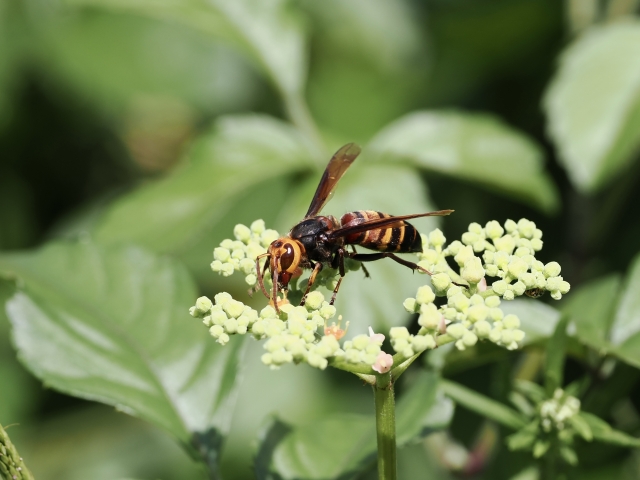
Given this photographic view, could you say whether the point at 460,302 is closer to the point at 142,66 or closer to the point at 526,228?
the point at 526,228

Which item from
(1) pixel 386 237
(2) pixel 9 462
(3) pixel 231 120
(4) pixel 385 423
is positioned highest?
(3) pixel 231 120

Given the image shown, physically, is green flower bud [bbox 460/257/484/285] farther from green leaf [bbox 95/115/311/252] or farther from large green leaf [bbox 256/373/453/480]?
green leaf [bbox 95/115/311/252]

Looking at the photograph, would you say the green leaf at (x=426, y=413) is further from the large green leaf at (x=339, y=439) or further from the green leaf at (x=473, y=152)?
the green leaf at (x=473, y=152)

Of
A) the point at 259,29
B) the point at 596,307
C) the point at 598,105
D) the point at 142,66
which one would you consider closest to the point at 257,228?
the point at 596,307

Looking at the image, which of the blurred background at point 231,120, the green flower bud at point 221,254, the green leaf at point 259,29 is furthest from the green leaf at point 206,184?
the green flower bud at point 221,254

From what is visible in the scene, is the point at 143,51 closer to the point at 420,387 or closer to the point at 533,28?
the point at 533,28

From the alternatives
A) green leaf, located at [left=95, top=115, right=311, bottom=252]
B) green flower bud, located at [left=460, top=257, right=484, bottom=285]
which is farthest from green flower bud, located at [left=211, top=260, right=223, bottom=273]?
green leaf, located at [left=95, top=115, right=311, bottom=252]
